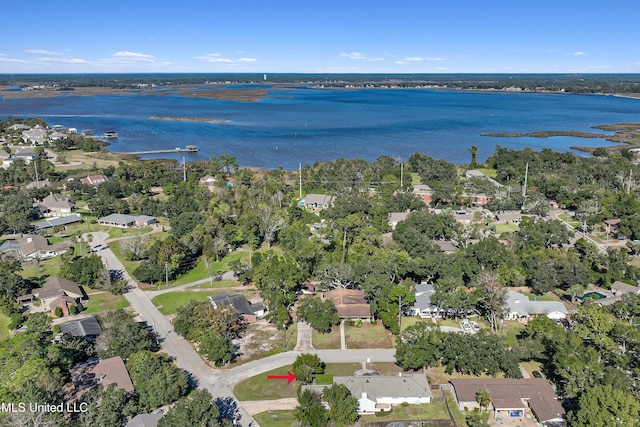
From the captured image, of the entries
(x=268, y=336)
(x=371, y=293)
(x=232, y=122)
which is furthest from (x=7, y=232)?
(x=232, y=122)

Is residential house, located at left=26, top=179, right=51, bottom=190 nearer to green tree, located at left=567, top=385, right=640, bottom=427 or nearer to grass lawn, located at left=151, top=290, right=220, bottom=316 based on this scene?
grass lawn, located at left=151, top=290, right=220, bottom=316

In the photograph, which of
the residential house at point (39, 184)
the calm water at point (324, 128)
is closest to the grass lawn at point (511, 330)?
the calm water at point (324, 128)

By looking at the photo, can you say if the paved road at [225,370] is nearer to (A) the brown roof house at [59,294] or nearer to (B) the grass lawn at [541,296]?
(A) the brown roof house at [59,294]

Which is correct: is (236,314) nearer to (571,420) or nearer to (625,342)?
(571,420)

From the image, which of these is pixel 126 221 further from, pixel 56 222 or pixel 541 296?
pixel 541 296

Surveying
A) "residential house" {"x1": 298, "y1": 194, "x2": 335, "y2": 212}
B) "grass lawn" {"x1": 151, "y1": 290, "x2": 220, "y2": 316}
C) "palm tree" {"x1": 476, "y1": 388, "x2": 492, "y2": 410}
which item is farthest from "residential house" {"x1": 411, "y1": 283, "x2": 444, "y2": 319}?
"residential house" {"x1": 298, "y1": 194, "x2": 335, "y2": 212}
